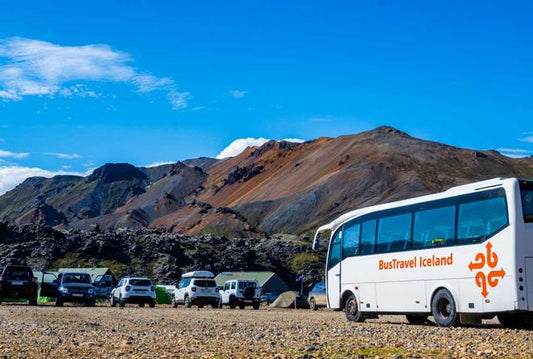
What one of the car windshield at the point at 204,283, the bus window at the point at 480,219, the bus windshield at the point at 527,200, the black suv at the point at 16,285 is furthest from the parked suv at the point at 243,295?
the bus windshield at the point at 527,200

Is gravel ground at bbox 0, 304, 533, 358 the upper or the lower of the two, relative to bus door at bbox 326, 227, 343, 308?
lower

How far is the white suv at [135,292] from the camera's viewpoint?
46.2 metres

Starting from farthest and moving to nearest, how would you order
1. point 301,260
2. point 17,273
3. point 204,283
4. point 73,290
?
point 301,260 → point 204,283 → point 17,273 → point 73,290

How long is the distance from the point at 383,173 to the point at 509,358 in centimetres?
15358

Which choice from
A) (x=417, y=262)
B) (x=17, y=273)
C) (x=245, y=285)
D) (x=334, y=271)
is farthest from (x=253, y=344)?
(x=245, y=285)

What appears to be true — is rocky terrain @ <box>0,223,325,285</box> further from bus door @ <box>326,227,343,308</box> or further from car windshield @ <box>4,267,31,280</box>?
bus door @ <box>326,227,343,308</box>

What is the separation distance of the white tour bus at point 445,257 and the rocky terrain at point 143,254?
216ft

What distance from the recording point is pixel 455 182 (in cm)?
15575

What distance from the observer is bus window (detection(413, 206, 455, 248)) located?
2192 cm

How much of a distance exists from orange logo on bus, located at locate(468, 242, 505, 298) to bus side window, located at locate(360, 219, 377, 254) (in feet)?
16.3

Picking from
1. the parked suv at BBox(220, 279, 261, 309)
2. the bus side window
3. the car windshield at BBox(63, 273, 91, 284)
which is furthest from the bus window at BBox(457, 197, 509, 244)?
the car windshield at BBox(63, 273, 91, 284)

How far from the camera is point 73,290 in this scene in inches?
1778

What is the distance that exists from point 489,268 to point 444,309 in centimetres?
280

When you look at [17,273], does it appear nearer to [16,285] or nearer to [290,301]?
[16,285]
